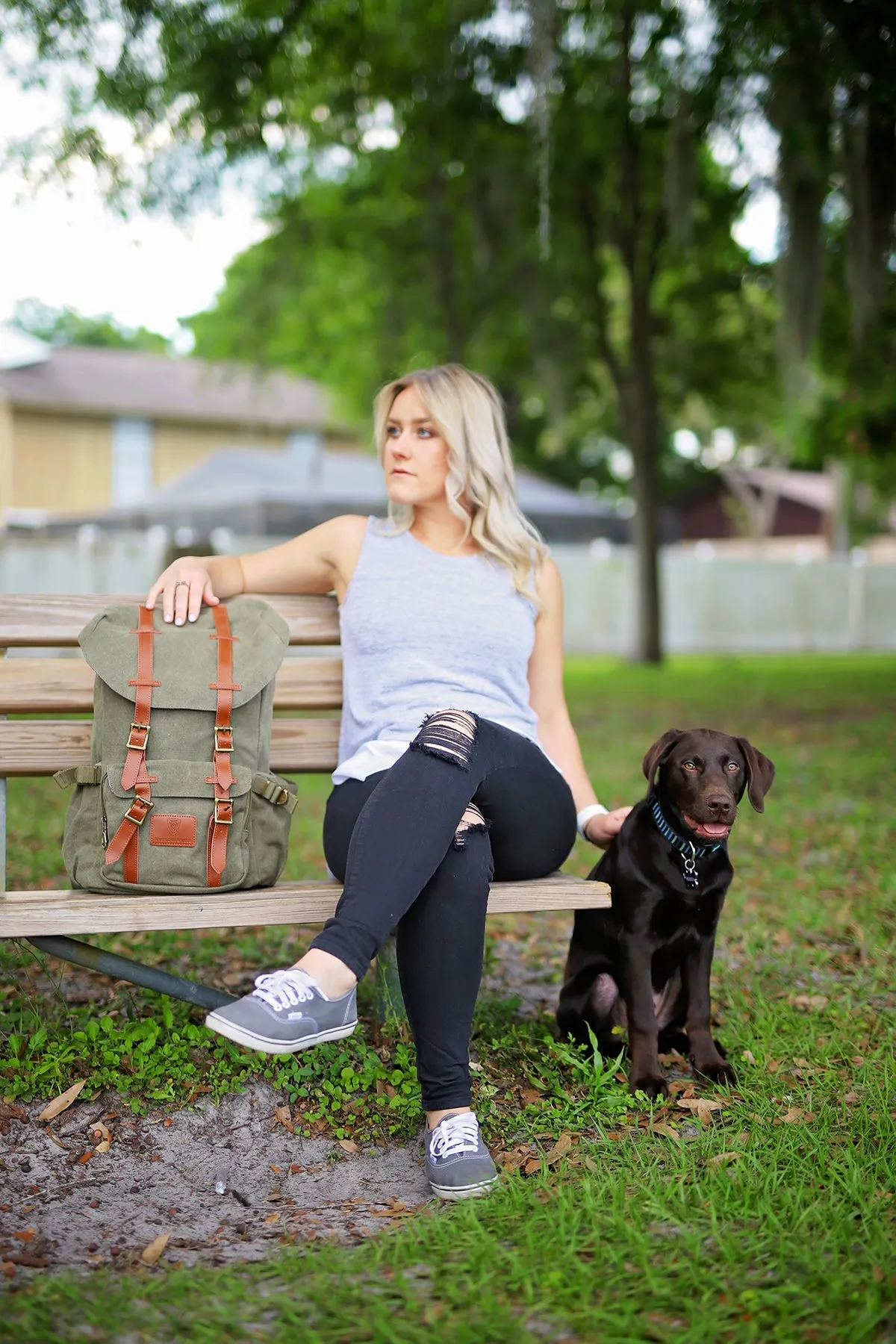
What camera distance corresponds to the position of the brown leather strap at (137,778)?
271cm

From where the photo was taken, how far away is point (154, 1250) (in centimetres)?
226

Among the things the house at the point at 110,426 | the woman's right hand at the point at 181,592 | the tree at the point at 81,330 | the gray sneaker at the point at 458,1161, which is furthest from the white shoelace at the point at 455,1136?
the tree at the point at 81,330

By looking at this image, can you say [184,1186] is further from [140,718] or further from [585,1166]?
[140,718]

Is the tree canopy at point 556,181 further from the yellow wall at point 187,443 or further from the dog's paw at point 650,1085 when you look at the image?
the yellow wall at point 187,443

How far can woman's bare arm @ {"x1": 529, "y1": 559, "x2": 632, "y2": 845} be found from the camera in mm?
3301

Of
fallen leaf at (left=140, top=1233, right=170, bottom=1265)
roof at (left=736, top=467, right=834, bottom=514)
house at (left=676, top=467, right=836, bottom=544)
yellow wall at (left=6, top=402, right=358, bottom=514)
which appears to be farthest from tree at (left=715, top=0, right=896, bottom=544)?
roof at (left=736, top=467, right=834, bottom=514)

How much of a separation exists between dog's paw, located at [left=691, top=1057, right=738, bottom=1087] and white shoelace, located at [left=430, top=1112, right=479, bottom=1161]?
28.4 inches

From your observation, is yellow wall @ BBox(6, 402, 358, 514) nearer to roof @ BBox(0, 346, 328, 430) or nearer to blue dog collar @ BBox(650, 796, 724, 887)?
roof @ BBox(0, 346, 328, 430)

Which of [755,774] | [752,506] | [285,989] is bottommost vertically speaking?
[285,989]

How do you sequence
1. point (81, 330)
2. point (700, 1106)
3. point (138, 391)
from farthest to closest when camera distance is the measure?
point (81, 330) < point (138, 391) < point (700, 1106)

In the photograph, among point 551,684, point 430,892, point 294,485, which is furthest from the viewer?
point 294,485

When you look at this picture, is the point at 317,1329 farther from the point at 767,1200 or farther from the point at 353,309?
the point at 353,309

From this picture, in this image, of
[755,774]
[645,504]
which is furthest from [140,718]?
[645,504]

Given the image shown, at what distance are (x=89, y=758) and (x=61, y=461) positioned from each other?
29.0 m
